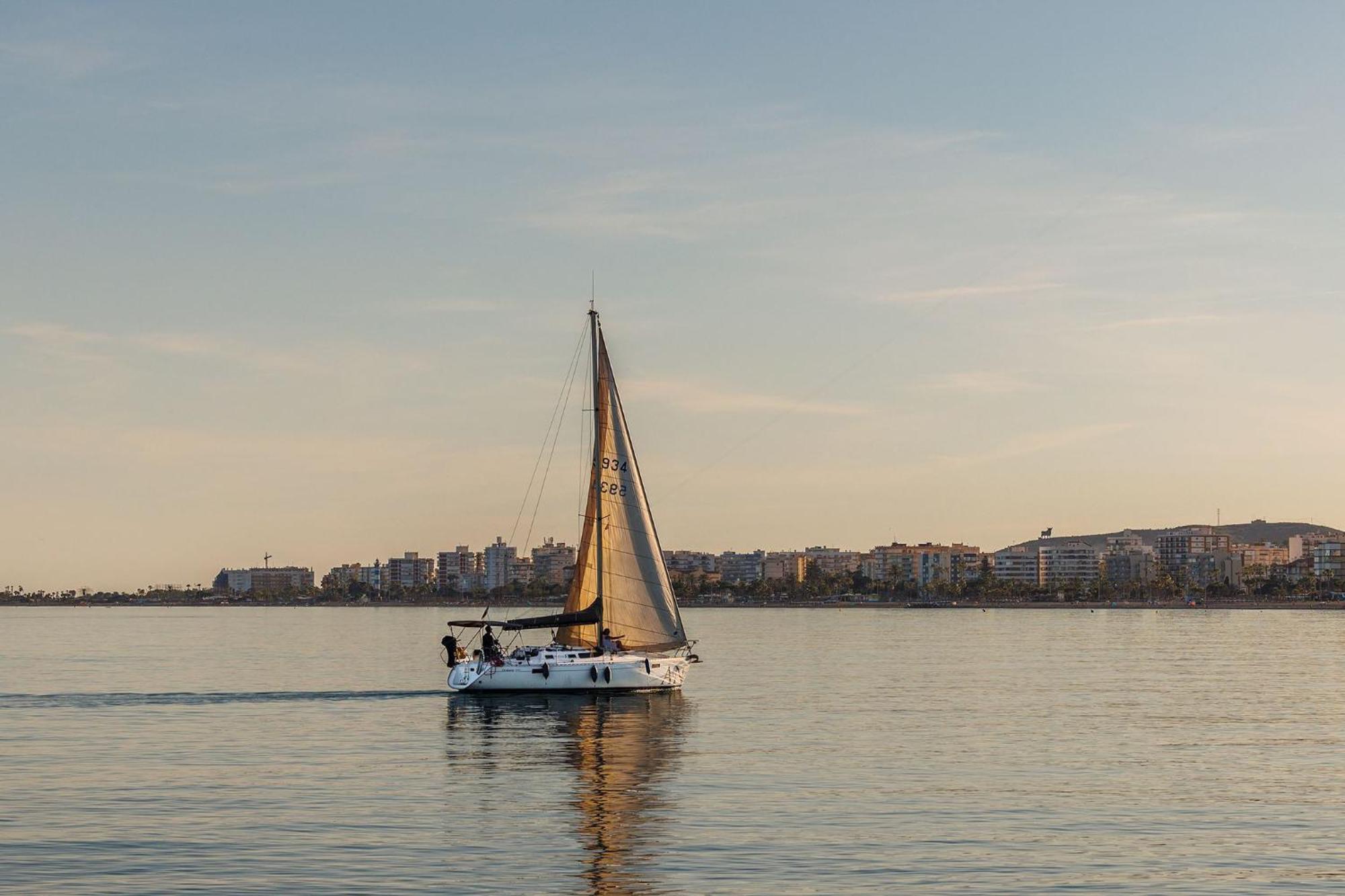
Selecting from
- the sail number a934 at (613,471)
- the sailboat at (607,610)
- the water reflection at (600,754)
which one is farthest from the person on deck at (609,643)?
the sail number a934 at (613,471)

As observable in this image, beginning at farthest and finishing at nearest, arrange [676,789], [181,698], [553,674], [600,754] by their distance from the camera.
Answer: [181,698], [553,674], [600,754], [676,789]

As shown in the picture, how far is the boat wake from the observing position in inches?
2827

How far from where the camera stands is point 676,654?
77.2m

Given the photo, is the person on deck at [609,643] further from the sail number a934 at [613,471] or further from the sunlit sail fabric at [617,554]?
the sail number a934 at [613,471]

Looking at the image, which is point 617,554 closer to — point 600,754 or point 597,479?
point 597,479

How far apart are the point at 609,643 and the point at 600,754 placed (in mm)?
20538

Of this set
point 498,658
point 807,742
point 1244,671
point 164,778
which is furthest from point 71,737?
point 1244,671

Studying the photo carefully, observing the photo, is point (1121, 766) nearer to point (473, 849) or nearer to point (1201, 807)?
point (1201, 807)

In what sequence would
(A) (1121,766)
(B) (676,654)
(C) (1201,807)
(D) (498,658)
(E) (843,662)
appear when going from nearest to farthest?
(C) (1201,807) < (A) (1121,766) < (D) (498,658) < (B) (676,654) < (E) (843,662)

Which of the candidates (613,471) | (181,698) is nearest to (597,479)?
(613,471)

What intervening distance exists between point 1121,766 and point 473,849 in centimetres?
2306

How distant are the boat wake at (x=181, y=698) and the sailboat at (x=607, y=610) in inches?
233

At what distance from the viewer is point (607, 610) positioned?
73875 mm

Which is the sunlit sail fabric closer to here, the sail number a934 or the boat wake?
the sail number a934
